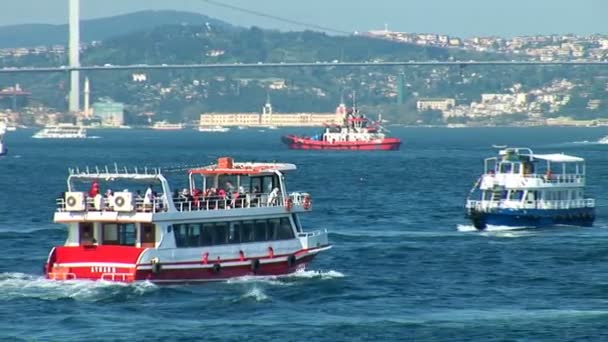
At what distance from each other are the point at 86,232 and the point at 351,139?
144m

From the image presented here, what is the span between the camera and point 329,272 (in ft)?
174

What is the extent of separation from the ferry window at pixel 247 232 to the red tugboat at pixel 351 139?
13894 centimetres

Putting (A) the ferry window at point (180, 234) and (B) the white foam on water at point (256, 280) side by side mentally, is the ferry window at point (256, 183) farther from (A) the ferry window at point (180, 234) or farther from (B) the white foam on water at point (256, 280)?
(A) the ferry window at point (180, 234)

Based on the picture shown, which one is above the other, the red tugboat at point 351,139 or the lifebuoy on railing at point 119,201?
the lifebuoy on railing at point 119,201

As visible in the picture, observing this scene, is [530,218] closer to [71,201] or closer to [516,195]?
[516,195]

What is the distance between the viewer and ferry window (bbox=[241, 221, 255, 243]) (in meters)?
50.5

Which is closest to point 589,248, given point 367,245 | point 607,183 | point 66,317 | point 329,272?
point 367,245

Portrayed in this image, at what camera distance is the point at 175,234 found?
1923 inches

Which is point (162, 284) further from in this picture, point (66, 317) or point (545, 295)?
point (545, 295)

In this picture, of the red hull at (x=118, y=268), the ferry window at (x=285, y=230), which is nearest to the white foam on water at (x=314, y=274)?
the ferry window at (x=285, y=230)

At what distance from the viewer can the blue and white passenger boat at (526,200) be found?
70.7 meters

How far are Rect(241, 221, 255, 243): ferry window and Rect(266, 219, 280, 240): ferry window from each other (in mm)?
655

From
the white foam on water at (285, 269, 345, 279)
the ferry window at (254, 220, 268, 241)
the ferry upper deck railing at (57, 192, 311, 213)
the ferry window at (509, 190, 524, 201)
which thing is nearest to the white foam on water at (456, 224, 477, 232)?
the ferry window at (509, 190, 524, 201)

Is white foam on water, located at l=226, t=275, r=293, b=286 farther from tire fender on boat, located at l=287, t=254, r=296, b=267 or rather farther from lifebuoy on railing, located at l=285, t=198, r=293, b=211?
lifebuoy on railing, located at l=285, t=198, r=293, b=211
